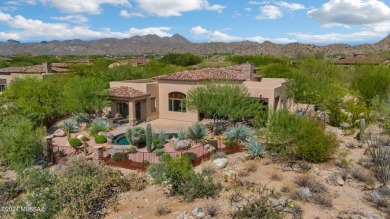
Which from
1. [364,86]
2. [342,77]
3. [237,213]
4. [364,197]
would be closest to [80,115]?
[237,213]

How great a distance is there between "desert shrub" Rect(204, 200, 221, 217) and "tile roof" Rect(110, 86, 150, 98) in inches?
649

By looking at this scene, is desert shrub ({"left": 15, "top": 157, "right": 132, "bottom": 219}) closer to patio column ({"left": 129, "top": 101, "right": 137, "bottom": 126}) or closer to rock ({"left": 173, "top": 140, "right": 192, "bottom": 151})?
rock ({"left": 173, "top": 140, "right": 192, "bottom": 151})

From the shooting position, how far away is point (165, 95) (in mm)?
32594

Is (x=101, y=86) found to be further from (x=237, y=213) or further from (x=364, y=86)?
(x=364, y=86)

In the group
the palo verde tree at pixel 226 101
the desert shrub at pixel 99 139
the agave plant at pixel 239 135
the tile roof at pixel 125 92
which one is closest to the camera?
the agave plant at pixel 239 135

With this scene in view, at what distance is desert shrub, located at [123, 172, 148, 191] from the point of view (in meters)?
16.9

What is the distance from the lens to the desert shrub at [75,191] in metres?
14.2

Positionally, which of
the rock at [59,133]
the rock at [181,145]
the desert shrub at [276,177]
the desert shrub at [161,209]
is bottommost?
the desert shrub at [161,209]

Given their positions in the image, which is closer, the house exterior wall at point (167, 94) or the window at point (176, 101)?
the house exterior wall at point (167, 94)

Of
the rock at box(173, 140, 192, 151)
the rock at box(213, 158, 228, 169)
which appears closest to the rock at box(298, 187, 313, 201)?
the rock at box(213, 158, 228, 169)

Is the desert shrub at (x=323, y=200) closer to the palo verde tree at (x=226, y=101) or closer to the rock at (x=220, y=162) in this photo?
the rock at (x=220, y=162)

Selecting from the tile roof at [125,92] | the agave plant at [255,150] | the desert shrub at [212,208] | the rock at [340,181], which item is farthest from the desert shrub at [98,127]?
the rock at [340,181]

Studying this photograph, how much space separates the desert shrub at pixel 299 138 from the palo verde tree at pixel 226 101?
474 cm

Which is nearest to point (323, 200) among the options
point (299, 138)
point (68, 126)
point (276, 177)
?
point (276, 177)
